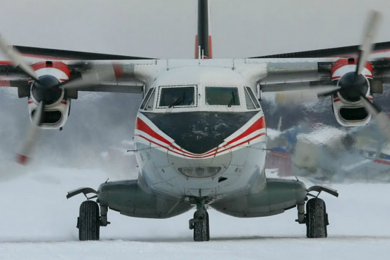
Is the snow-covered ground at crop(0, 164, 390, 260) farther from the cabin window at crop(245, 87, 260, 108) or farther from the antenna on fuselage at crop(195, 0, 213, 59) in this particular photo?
the antenna on fuselage at crop(195, 0, 213, 59)

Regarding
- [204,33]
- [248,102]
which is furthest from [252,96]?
[204,33]

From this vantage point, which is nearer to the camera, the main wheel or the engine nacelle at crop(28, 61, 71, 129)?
the main wheel

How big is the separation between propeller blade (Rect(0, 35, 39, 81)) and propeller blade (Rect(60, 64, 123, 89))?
22.5 inches

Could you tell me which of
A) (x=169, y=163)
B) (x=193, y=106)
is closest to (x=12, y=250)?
(x=169, y=163)

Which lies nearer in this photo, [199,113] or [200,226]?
[199,113]

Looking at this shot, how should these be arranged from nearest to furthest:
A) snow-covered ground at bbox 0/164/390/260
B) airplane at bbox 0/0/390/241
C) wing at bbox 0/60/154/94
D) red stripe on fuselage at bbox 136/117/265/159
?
1. snow-covered ground at bbox 0/164/390/260
2. red stripe on fuselage at bbox 136/117/265/159
3. airplane at bbox 0/0/390/241
4. wing at bbox 0/60/154/94

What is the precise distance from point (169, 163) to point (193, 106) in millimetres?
1083

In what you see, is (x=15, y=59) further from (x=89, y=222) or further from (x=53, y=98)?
(x=89, y=222)

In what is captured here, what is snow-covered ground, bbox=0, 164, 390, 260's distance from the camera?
995 centimetres

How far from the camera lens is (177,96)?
13.7 meters

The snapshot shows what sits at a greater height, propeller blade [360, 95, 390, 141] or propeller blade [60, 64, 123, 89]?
propeller blade [60, 64, 123, 89]

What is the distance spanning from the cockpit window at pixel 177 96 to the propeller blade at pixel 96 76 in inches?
65.0

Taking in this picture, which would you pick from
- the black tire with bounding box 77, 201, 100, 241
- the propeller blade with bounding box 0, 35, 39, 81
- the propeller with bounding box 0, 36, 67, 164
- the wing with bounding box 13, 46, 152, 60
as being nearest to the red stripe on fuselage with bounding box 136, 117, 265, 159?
the propeller with bounding box 0, 36, 67, 164

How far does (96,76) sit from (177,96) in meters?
2.15
